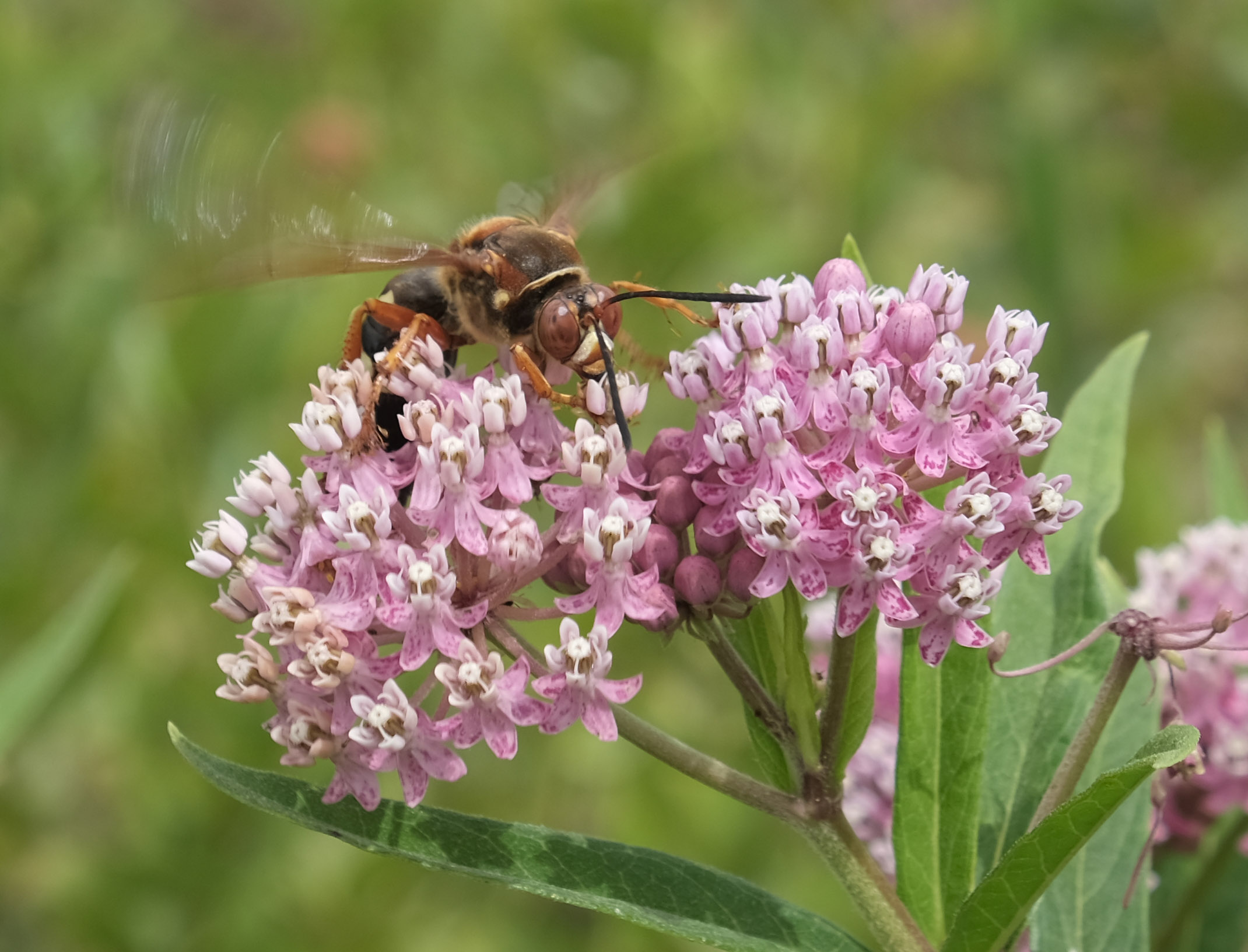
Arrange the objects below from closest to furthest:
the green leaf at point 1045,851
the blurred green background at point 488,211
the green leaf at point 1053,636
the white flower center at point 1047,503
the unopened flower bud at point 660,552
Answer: the green leaf at point 1045,851, the white flower center at point 1047,503, the unopened flower bud at point 660,552, the green leaf at point 1053,636, the blurred green background at point 488,211

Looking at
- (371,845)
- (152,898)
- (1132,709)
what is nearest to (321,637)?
(371,845)

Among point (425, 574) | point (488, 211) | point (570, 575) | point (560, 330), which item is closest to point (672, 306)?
point (560, 330)

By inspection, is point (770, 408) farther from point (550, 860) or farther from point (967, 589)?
point (550, 860)

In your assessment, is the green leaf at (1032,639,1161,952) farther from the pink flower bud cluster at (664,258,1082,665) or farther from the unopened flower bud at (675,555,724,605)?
the unopened flower bud at (675,555,724,605)

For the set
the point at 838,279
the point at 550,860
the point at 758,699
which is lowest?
the point at 550,860

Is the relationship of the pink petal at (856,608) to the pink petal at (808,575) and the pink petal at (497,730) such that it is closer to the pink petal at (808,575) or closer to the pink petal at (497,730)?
the pink petal at (808,575)

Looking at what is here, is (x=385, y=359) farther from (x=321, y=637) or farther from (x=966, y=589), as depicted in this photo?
(x=966, y=589)

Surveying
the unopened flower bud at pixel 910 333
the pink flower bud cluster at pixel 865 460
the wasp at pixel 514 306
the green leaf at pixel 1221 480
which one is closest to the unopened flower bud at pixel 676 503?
the pink flower bud cluster at pixel 865 460
